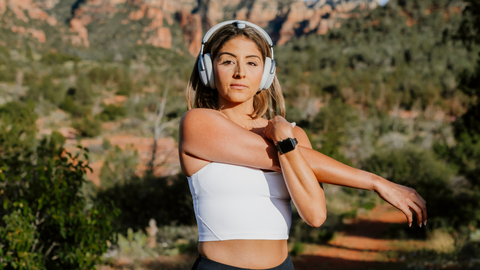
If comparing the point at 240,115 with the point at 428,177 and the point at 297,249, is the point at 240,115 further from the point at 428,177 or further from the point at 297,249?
the point at 428,177

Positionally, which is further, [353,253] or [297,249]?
[353,253]

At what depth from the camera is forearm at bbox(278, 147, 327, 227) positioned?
51.8 inches

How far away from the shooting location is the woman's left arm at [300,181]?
132 centimetres

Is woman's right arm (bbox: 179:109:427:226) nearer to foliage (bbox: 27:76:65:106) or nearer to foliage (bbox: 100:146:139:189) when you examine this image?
foliage (bbox: 100:146:139:189)

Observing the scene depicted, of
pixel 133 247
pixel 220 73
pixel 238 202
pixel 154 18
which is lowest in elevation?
pixel 133 247

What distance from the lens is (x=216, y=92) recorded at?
72.4 inches

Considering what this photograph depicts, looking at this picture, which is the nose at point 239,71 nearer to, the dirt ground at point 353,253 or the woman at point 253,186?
the woman at point 253,186

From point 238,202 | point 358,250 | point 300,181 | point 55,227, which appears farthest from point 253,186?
point 358,250

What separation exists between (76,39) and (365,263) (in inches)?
2478

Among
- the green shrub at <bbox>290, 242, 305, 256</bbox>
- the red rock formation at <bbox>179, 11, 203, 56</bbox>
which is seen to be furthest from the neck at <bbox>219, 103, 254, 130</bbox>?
the red rock formation at <bbox>179, 11, 203, 56</bbox>

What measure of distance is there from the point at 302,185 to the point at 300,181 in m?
0.02

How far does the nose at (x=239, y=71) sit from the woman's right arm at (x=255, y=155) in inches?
8.4

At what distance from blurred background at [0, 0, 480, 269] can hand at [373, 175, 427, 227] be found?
2717 mm

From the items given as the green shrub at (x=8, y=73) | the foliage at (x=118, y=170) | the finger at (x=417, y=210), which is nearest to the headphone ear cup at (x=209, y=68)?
the finger at (x=417, y=210)
